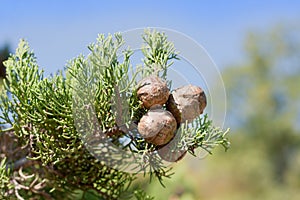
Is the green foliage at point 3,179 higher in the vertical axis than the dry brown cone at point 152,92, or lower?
lower

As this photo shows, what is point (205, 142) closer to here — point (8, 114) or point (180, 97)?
point (180, 97)

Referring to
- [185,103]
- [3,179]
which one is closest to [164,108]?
[185,103]

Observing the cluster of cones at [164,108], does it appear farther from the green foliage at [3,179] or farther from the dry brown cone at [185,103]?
the green foliage at [3,179]

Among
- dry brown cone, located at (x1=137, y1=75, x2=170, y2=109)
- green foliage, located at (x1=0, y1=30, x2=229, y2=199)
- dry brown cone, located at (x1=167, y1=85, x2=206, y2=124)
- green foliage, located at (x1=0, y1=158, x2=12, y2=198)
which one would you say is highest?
dry brown cone, located at (x1=167, y1=85, x2=206, y2=124)

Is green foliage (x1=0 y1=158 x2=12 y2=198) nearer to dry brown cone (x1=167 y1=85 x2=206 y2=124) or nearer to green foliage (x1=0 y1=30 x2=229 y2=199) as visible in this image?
green foliage (x1=0 y1=30 x2=229 y2=199)

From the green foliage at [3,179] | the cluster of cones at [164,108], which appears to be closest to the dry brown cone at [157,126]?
the cluster of cones at [164,108]

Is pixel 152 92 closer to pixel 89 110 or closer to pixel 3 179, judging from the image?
pixel 89 110

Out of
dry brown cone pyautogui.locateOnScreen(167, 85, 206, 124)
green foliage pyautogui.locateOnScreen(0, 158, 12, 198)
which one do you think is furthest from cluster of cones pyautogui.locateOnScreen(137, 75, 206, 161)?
green foliage pyautogui.locateOnScreen(0, 158, 12, 198)

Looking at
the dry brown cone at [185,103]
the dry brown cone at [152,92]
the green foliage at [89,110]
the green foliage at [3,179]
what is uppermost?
the dry brown cone at [185,103]
